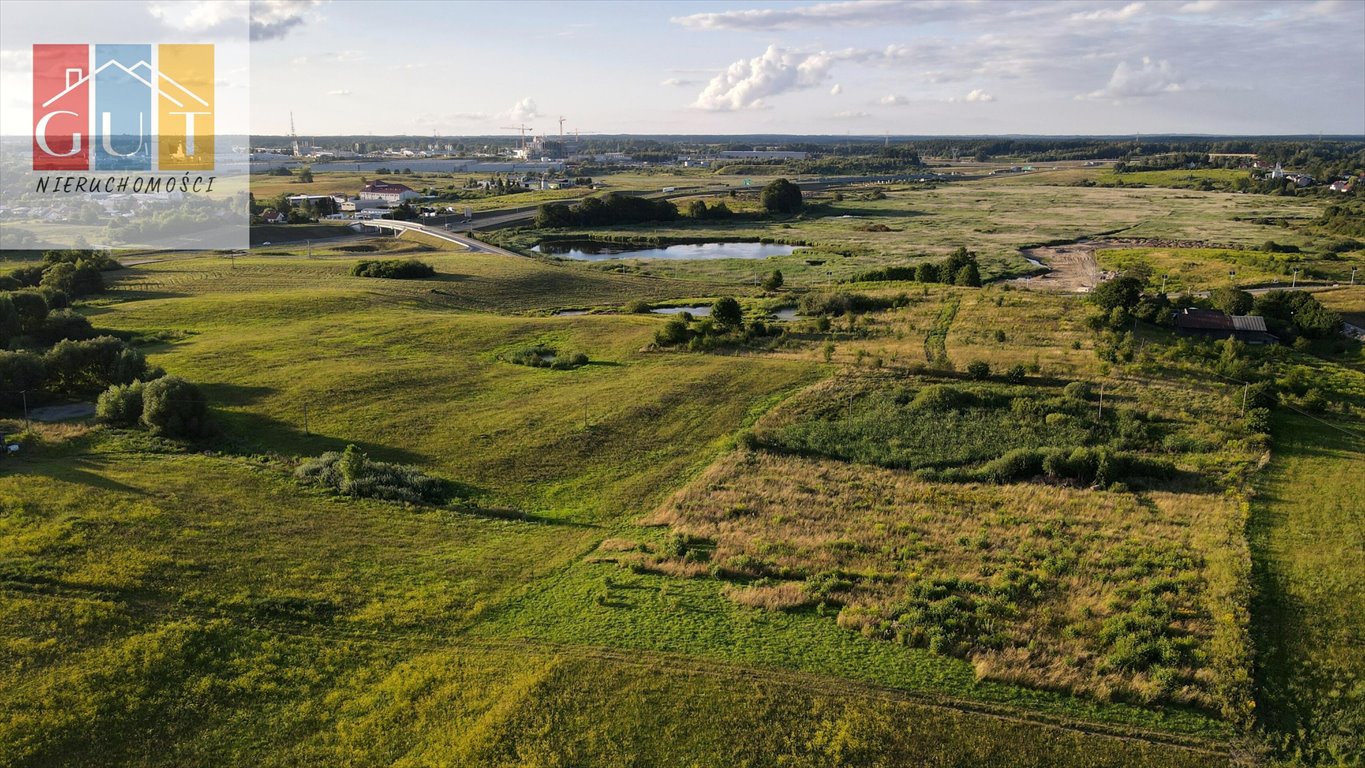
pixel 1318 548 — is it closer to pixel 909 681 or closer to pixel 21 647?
pixel 909 681

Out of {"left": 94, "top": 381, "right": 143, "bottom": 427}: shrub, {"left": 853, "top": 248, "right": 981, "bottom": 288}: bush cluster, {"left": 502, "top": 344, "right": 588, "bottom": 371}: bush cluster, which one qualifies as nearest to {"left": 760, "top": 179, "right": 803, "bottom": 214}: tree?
{"left": 853, "top": 248, "right": 981, "bottom": 288}: bush cluster

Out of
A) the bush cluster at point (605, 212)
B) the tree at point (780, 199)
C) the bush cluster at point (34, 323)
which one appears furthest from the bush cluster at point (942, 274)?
the tree at point (780, 199)

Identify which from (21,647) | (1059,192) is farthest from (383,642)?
(1059,192)

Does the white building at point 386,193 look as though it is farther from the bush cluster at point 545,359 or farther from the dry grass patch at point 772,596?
the dry grass patch at point 772,596

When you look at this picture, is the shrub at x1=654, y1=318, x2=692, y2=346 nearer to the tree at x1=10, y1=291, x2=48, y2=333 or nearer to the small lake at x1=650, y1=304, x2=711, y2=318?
the small lake at x1=650, y1=304, x2=711, y2=318

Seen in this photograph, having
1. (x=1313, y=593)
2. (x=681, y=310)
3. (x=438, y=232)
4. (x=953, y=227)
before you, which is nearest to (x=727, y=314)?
(x=681, y=310)

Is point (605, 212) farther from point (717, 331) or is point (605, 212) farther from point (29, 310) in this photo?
point (29, 310)
